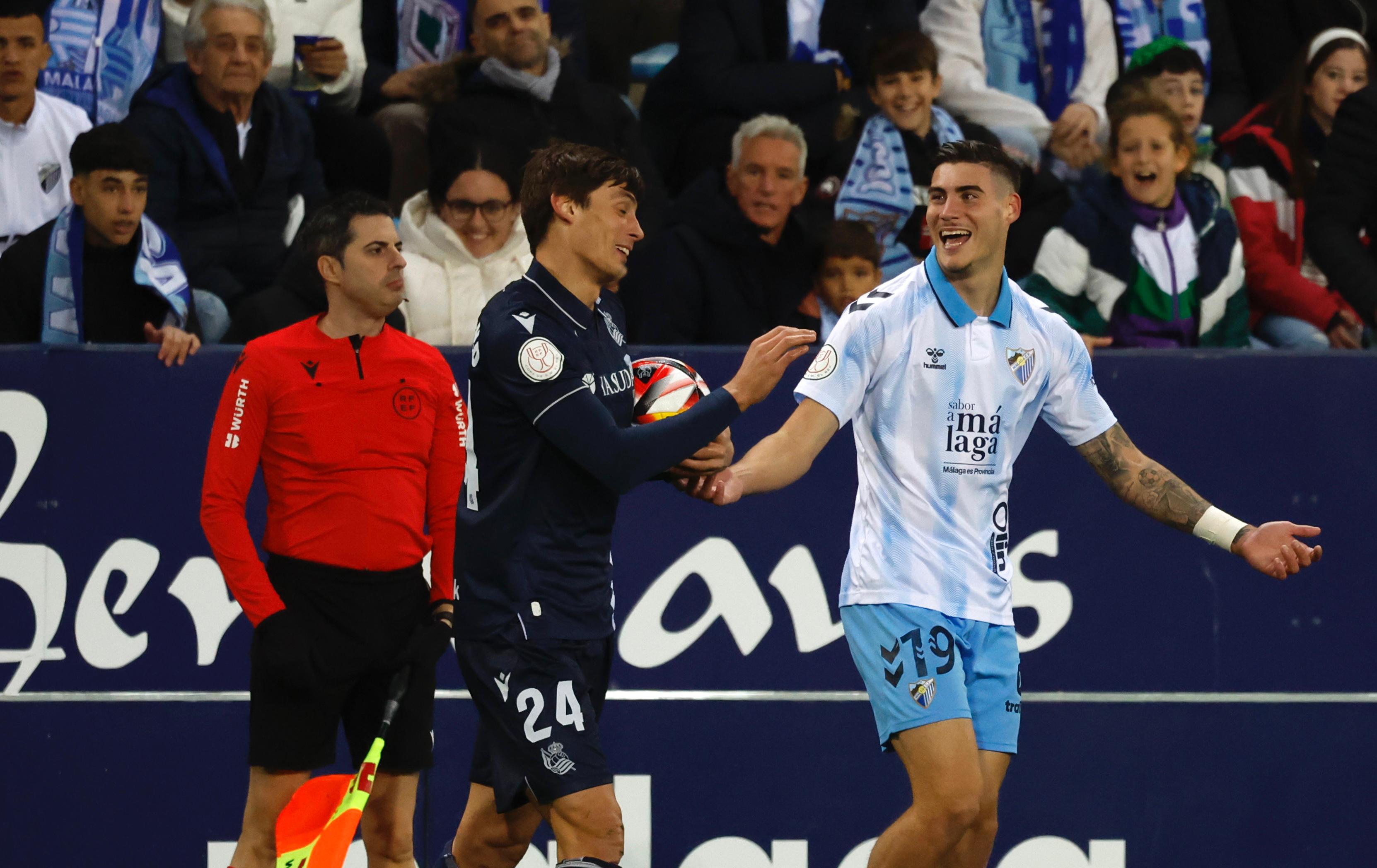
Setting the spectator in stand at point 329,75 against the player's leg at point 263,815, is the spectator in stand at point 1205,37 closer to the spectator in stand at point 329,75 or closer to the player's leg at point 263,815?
the spectator in stand at point 329,75

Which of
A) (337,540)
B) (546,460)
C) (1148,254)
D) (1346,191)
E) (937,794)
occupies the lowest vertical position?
(937,794)

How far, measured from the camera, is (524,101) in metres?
7.28

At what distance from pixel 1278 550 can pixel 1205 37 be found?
14.7ft

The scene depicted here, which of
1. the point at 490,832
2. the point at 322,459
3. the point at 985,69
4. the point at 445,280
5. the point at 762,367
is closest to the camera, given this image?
the point at 762,367

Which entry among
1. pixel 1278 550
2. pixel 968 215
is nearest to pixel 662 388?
pixel 968 215

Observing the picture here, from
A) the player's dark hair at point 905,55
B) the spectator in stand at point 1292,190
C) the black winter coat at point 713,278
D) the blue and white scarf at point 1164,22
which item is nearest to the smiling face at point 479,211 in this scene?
the black winter coat at point 713,278

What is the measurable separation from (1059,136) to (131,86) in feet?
13.8

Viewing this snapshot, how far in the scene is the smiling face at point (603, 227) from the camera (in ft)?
14.5

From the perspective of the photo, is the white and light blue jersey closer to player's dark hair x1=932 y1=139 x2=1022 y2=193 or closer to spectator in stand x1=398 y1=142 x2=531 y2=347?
player's dark hair x1=932 y1=139 x2=1022 y2=193

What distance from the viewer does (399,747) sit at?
5.33m

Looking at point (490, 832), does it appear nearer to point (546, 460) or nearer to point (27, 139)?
point (546, 460)

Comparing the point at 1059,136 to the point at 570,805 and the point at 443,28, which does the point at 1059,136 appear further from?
the point at 570,805

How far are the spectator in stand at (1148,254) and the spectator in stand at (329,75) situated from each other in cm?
293

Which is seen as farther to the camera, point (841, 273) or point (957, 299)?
point (841, 273)
